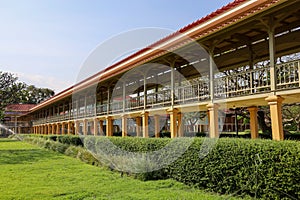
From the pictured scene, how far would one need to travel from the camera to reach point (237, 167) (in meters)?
6.75

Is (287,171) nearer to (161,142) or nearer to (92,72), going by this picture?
(161,142)

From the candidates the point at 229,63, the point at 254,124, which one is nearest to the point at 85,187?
the point at 254,124

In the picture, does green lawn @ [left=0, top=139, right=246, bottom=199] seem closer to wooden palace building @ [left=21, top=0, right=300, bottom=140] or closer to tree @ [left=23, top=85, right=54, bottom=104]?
wooden palace building @ [left=21, top=0, right=300, bottom=140]

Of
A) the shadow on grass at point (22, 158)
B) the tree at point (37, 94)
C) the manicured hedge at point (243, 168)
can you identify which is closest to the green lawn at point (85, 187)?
the manicured hedge at point (243, 168)

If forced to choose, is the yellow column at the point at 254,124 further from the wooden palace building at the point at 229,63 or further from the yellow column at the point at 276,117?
the yellow column at the point at 276,117

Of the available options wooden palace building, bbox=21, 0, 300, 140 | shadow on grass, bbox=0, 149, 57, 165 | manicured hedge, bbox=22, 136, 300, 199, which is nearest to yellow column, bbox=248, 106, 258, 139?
wooden palace building, bbox=21, 0, 300, 140

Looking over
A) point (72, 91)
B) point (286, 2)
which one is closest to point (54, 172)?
point (286, 2)

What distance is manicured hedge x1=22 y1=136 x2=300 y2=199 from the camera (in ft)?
18.7

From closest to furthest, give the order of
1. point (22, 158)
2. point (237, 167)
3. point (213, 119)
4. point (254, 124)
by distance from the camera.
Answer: point (237, 167), point (213, 119), point (254, 124), point (22, 158)

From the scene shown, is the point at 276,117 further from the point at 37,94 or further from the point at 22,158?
the point at 37,94

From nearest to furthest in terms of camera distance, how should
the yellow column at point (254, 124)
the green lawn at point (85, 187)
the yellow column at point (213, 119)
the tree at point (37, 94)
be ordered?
the green lawn at point (85, 187), the yellow column at point (213, 119), the yellow column at point (254, 124), the tree at point (37, 94)

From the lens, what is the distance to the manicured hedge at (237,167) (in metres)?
5.69

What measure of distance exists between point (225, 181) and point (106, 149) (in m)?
→ 7.64

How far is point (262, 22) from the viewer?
25.1 feet
